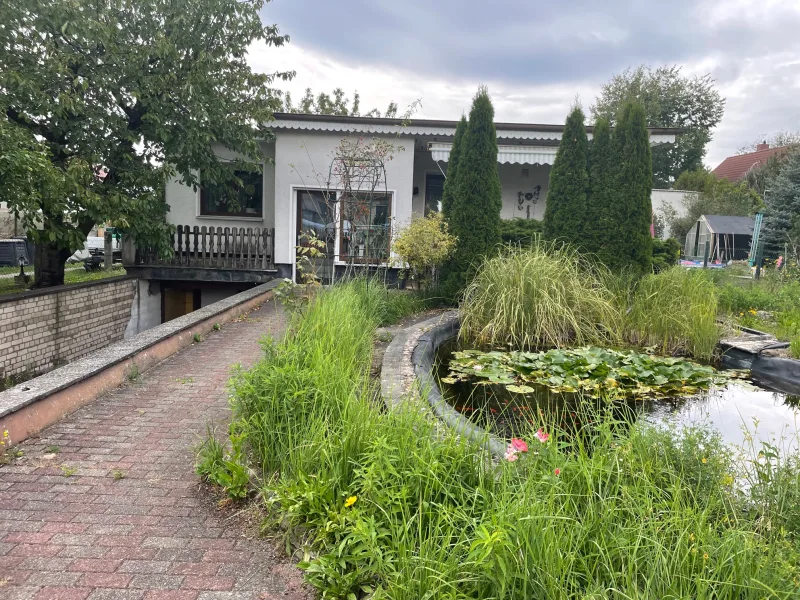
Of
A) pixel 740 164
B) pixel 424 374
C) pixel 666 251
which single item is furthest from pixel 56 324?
pixel 740 164

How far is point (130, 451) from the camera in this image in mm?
2848

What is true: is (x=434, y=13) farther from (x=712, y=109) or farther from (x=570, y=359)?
(x=712, y=109)

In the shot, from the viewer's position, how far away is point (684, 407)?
4.10 m

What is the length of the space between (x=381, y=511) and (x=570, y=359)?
3.39 metres

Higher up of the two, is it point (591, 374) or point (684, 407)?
point (591, 374)

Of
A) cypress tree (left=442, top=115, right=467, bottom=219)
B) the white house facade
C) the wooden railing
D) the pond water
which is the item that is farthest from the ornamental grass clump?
the wooden railing

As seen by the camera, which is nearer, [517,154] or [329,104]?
[517,154]

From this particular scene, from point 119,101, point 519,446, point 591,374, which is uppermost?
point 119,101

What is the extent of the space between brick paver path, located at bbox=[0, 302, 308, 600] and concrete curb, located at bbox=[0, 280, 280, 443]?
0.10m

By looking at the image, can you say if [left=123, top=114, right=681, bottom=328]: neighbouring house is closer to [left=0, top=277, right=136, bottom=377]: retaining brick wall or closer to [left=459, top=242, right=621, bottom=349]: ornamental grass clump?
[left=0, top=277, right=136, bottom=377]: retaining brick wall

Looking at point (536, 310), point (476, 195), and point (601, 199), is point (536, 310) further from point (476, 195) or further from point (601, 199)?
point (601, 199)

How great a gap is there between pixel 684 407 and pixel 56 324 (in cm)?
763

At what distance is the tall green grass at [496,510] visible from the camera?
1.49 meters

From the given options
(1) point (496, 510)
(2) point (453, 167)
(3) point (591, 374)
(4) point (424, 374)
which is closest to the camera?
(1) point (496, 510)
